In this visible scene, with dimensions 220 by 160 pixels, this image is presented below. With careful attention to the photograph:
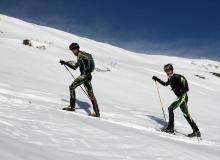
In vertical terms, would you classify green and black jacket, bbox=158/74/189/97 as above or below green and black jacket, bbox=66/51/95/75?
below

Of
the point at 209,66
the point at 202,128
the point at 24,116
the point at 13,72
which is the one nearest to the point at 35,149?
the point at 24,116

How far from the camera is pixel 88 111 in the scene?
13344 millimetres

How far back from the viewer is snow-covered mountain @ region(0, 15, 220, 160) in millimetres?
7301

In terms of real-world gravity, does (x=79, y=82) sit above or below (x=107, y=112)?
above

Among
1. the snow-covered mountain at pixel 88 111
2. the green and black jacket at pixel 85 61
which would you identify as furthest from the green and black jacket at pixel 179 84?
the green and black jacket at pixel 85 61

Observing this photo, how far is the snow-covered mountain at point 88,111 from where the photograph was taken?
7.30 metres

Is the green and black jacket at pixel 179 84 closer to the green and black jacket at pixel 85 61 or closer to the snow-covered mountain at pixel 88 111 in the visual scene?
the snow-covered mountain at pixel 88 111

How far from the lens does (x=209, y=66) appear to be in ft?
155

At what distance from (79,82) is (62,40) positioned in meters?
22.3

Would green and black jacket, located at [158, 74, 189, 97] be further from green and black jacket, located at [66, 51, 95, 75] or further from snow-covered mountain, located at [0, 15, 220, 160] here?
green and black jacket, located at [66, 51, 95, 75]

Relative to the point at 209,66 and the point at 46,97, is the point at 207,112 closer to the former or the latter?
the point at 46,97

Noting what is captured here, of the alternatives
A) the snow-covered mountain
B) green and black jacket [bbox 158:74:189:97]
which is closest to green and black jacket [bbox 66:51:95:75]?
the snow-covered mountain

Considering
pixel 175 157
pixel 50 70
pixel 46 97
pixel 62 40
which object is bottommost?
pixel 175 157

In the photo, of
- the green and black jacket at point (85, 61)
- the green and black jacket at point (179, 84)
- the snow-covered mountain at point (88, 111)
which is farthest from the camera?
the green and black jacket at point (179, 84)
